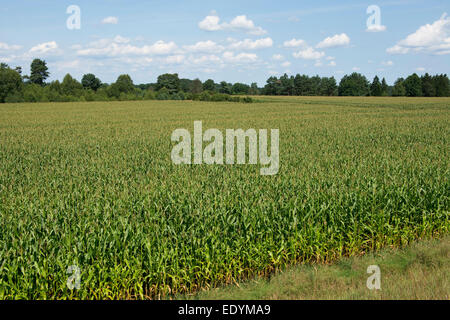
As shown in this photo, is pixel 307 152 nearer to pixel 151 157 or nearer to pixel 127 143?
pixel 151 157

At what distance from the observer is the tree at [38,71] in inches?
4850

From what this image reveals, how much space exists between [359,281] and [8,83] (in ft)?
331

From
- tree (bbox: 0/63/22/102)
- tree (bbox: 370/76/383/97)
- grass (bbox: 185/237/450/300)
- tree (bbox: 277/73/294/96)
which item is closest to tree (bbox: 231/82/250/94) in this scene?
tree (bbox: 277/73/294/96)

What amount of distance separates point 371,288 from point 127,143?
17.4 m

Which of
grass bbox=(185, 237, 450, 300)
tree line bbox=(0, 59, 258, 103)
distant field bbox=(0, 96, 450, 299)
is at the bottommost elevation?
grass bbox=(185, 237, 450, 300)

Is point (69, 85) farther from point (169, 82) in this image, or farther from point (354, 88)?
point (354, 88)

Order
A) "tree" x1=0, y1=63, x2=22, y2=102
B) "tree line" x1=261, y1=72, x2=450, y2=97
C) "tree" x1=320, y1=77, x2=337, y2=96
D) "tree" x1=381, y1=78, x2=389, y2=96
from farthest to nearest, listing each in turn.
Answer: "tree" x1=320, y1=77, x2=337, y2=96
"tree" x1=381, y1=78, x2=389, y2=96
"tree line" x1=261, y1=72, x2=450, y2=97
"tree" x1=0, y1=63, x2=22, y2=102

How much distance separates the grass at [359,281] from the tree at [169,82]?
439 feet

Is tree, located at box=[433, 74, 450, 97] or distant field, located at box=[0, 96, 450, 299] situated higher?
tree, located at box=[433, 74, 450, 97]

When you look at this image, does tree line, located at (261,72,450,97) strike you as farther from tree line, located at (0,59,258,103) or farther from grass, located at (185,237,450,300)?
grass, located at (185,237,450,300)

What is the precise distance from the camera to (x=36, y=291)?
5.76 m

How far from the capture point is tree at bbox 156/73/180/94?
137 metres

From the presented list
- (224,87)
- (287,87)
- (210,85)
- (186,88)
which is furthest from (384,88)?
(186,88)
